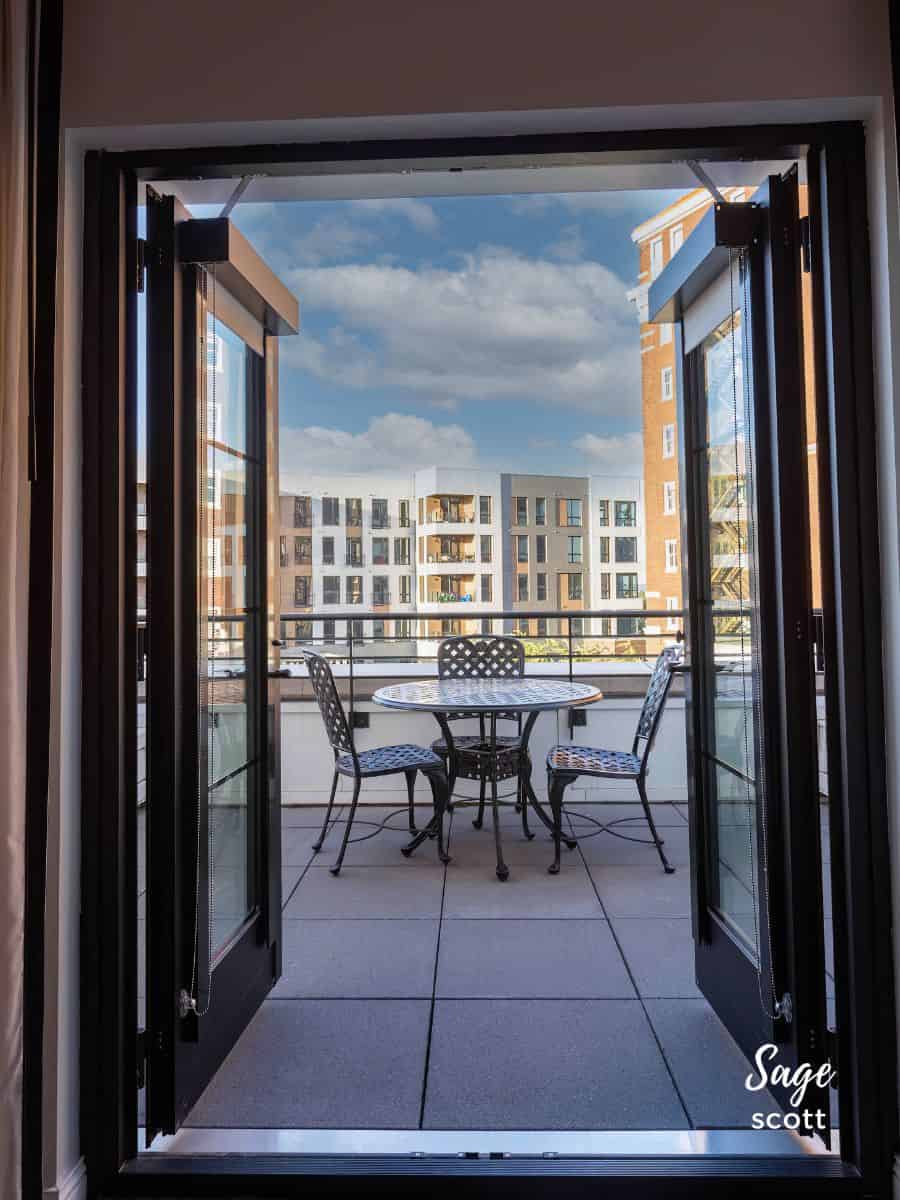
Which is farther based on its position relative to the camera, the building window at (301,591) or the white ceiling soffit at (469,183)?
the building window at (301,591)

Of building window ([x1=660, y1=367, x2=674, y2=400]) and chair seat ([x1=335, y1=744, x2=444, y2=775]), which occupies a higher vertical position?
building window ([x1=660, y1=367, x2=674, y2=400])

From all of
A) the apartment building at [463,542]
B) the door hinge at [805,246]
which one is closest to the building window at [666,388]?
the apartment building at [463,542]

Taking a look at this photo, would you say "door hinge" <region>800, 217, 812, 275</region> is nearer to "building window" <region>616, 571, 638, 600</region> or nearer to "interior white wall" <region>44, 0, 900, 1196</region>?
"interior white wall" <region>44, 0, 900, 1196</region>

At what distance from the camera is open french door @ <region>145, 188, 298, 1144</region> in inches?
64.7

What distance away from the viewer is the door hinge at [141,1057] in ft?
5.16

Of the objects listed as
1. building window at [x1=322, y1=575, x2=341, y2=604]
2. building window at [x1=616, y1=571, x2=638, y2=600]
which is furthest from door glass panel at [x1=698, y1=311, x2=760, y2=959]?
building window at [x1=616, y1=571, x2=638, y2=600]

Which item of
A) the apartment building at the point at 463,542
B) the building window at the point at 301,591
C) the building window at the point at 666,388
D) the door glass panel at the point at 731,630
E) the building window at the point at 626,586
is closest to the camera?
the door glass panel at the point at 731,630

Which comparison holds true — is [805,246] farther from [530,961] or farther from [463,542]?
[463,542]

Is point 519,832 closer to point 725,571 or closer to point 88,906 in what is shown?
point 725,571

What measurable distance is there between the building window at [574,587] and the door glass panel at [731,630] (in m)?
9.77

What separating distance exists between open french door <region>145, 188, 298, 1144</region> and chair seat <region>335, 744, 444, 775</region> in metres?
1.10

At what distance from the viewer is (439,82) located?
1.49 m

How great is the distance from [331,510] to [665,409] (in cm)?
396

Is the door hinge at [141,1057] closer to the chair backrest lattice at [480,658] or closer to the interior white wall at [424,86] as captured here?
the interior white wall at [424,86]
